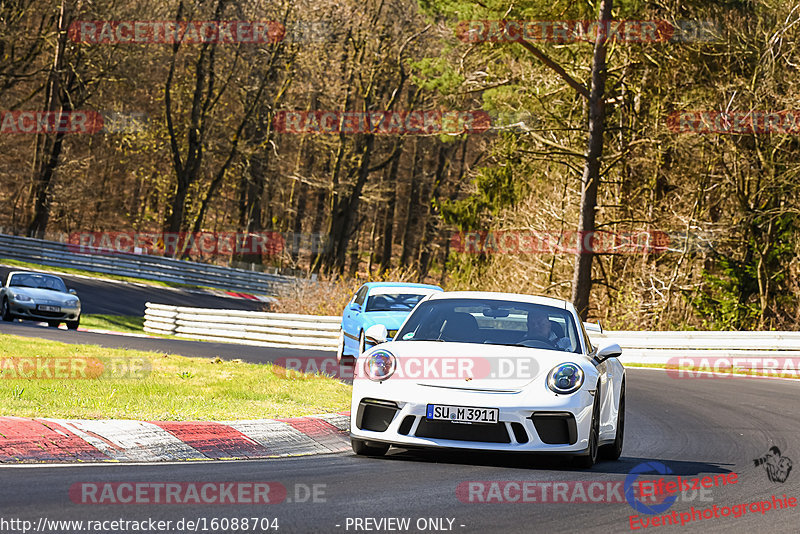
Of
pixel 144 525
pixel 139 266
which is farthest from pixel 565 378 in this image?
pixel 139 266

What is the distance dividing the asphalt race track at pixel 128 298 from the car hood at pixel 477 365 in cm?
2912

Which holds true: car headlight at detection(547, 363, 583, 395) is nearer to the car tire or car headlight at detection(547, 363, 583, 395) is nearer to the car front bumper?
the car front bumper

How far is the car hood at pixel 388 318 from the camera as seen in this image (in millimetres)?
18016

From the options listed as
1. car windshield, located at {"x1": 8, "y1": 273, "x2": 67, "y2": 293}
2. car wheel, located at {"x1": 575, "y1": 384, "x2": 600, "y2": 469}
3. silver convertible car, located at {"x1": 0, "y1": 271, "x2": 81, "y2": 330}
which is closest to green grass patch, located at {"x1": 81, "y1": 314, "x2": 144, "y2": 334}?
car windshield, located at {"x1": 8, "y1": 273, "x2": 67, "y2": 293}

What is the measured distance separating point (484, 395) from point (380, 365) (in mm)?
906

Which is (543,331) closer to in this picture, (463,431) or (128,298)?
(463,431)

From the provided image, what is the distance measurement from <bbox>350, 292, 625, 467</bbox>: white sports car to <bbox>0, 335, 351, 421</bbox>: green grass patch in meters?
1.86

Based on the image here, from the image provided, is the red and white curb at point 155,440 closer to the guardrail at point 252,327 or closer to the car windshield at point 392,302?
the car windshield at point 392,302

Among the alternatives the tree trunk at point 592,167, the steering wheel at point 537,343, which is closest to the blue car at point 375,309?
the steering wheel at point 537,343

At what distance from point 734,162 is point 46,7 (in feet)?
103

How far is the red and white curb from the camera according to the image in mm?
7812

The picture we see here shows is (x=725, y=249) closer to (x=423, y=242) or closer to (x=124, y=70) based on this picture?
(x=124, y=70)

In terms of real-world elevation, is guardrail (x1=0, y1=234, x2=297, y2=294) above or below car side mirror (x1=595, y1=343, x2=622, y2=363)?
below

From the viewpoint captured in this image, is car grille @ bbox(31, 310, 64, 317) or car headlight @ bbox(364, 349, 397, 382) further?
car grille @ bbox(31, 310, 64, 317)
